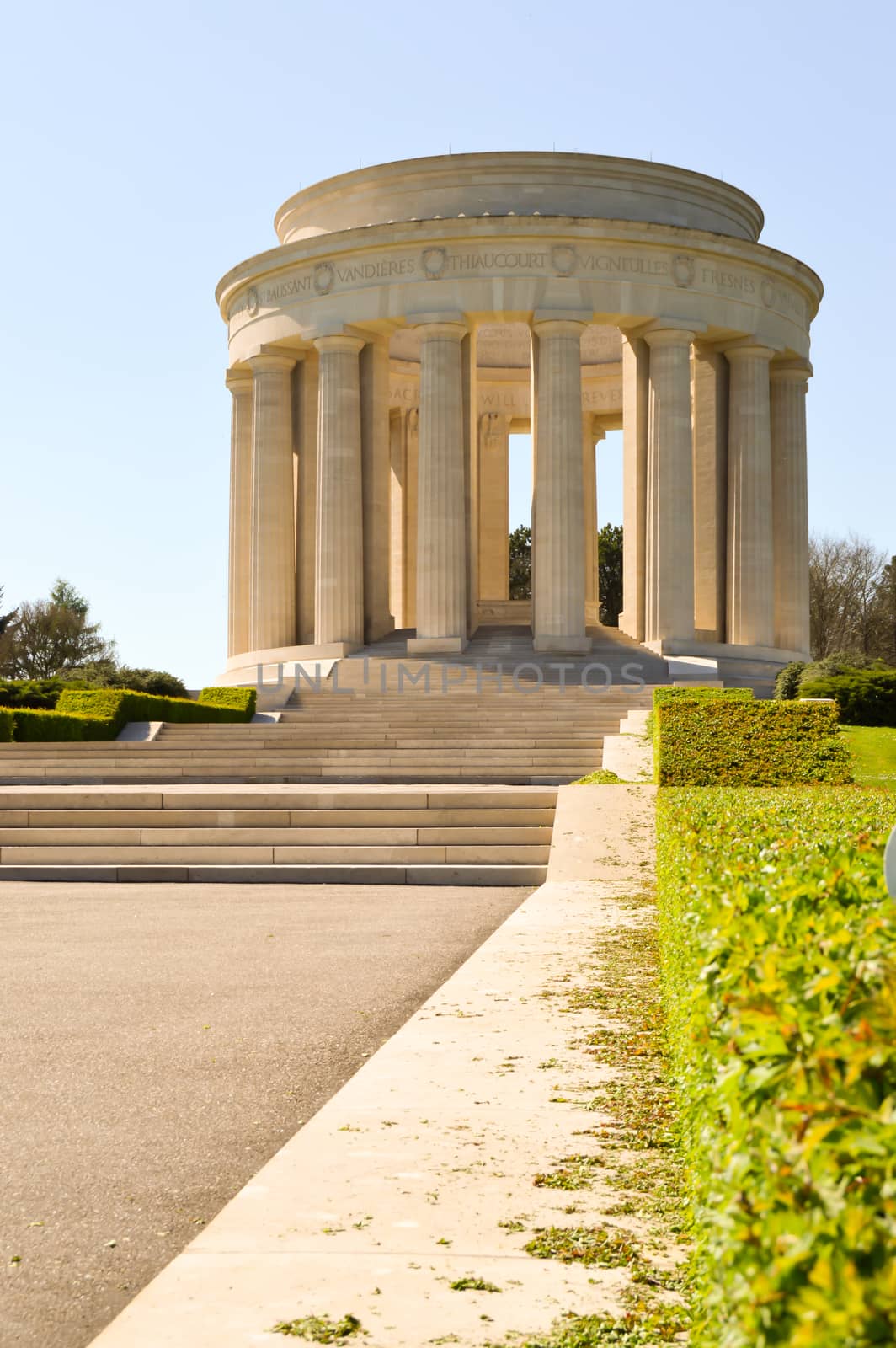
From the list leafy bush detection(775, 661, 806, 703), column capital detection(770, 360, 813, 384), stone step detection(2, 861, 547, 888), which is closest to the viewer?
stone step detection(2, 861, 547, 888)

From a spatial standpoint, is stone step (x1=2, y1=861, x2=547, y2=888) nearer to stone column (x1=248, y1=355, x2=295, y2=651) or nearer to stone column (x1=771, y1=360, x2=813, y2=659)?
stone column (x1=248, y1=355, x2=295, y2=651)

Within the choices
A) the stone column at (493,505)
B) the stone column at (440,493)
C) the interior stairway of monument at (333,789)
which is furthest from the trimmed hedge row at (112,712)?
the stone column at (493,505)

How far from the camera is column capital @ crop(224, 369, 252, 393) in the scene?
66.4 m

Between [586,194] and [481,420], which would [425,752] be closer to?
[586,194]

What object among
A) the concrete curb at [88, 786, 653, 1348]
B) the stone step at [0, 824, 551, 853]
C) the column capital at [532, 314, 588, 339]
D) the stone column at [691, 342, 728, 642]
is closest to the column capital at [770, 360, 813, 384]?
the stone column at [691, 342, 728, 642]

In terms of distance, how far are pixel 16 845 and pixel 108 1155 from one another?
1741 centimetres

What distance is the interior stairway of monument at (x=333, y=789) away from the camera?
2234 cm

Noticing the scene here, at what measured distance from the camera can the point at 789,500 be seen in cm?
6438

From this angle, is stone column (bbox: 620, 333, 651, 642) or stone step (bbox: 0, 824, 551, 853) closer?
stone step (bbox: 0, 824, 551, 853)

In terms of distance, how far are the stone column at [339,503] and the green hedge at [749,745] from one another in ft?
97.8

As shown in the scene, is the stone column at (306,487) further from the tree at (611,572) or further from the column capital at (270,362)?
the tree at (611,572)

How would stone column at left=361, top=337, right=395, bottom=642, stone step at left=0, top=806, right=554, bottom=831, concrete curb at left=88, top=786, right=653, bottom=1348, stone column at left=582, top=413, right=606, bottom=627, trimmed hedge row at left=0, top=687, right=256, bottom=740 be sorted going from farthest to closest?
1. stone column at left=582, top=413, right=606, bottom=627
2. stone column at left=361, top=337, right=395, bottom=642
3. trimmed hedge row at left=0, top=687, right=256, bottom=740
4. stone step at left=0, top=806, right=554, bottom=831
5. concrete curb at left=88, top=786, right=653, bottom=1348

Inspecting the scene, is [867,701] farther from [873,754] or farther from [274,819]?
[274,819]

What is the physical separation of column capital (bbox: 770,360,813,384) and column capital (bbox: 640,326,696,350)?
735 cm
